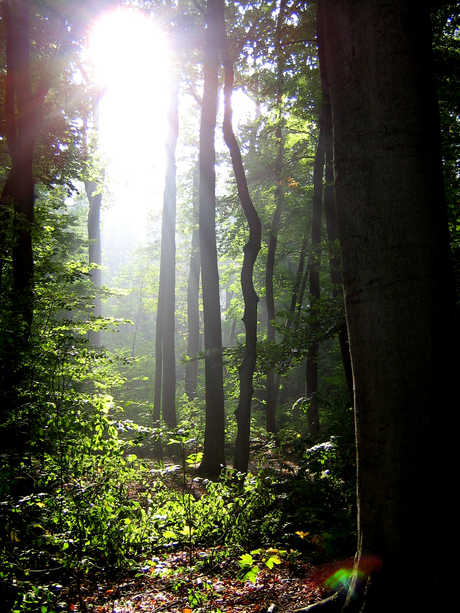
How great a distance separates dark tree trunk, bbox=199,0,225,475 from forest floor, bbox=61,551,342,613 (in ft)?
19.0

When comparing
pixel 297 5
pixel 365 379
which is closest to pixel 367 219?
pixel 365 379

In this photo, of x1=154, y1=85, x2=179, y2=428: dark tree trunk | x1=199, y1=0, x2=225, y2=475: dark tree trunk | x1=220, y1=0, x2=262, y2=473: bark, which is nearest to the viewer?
x1=220, y1=0, x2=262, y2=473: bark

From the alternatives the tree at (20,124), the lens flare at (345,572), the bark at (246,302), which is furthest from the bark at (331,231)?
the tree at (20,124)

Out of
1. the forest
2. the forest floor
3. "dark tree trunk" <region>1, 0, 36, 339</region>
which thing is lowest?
the forest floor

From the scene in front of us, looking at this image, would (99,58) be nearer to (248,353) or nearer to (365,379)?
(248,353)

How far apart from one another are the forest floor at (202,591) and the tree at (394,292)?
1.03 metres

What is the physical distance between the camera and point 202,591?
329 cm

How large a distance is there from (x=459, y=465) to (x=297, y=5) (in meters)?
10.1

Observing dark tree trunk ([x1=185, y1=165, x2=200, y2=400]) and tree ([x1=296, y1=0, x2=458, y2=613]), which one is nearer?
tree ([x1=296, y1=0, x2=458, y2=613])

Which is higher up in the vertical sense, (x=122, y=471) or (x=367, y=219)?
(x=367, y=219)

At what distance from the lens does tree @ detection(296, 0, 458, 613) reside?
Result: 6.57ft

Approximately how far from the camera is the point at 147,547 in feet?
11.7

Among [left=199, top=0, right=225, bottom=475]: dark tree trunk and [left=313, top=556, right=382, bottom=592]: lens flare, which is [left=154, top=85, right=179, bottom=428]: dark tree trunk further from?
[left=313, top=556, right=382, bottom=592]: lens flare

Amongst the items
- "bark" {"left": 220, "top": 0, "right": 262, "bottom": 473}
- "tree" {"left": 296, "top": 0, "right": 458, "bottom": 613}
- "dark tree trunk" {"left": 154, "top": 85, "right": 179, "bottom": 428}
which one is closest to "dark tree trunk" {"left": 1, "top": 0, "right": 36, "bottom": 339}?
"bark" {"left": 220, "top": 0, "right": 262, "bottom": 473}
